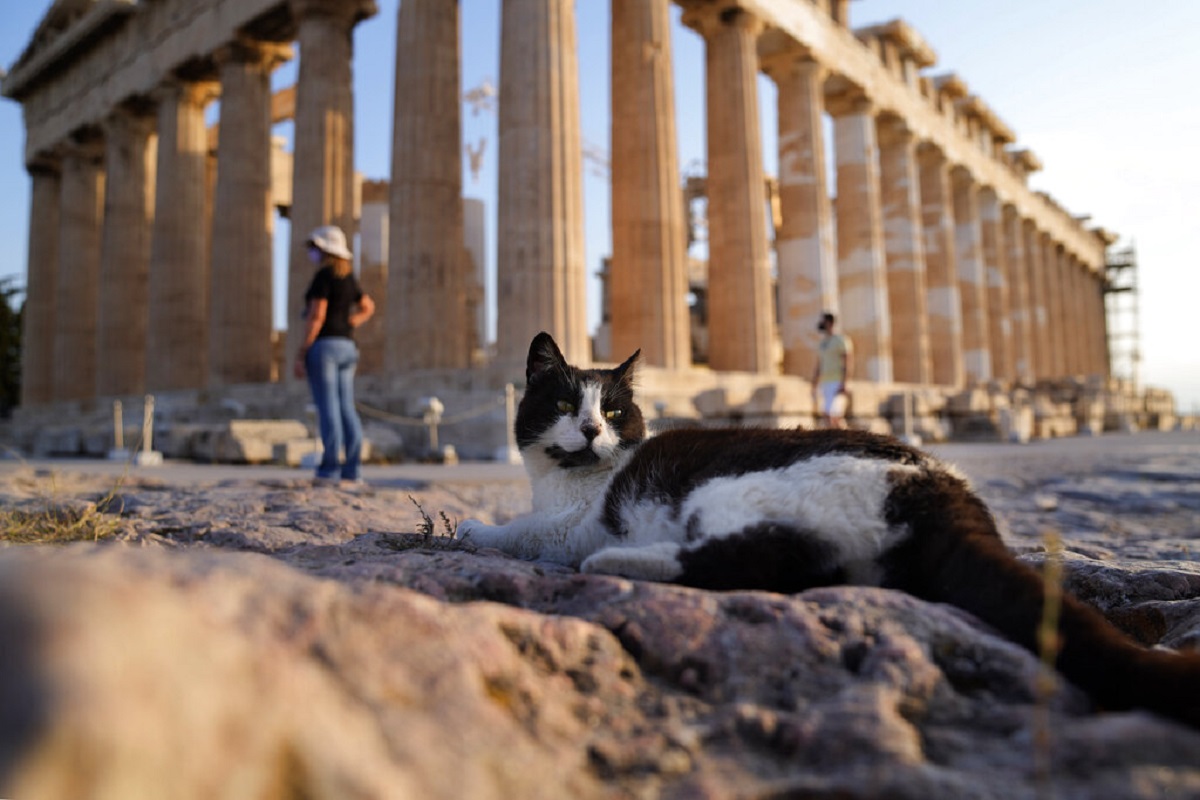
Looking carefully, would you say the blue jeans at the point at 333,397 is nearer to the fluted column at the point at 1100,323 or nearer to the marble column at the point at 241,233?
the marble column at the point at 241,233

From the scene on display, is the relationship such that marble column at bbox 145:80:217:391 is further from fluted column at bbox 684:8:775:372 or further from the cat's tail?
the cat's tail

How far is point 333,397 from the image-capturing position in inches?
233

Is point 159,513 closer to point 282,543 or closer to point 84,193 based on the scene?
point 282,543

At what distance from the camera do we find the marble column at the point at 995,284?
2773cm

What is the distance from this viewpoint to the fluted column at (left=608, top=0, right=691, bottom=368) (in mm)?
13000

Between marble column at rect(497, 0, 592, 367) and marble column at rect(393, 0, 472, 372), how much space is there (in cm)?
177

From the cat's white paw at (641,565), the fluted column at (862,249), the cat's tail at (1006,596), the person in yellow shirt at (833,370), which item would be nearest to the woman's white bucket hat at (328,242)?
the cat's white paw at (641,565)

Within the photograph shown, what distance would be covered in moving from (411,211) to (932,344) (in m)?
17.6

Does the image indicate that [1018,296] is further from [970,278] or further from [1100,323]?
[1100,323]

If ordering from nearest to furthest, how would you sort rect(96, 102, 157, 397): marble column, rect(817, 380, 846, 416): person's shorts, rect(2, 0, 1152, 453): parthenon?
rect(817, 380, 846, 416): person's shorts
rect(2, 0, 1152, 453): parthenon
rect(96, 102, 157, 397): marble column

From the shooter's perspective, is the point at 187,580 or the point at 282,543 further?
the point at 282,543

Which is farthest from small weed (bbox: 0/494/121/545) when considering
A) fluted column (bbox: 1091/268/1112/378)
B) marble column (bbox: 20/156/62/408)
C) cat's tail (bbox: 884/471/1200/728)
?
fluted column (bbox: 1091/268/1112/378)

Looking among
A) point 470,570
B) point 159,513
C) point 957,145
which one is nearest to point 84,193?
point 159,513

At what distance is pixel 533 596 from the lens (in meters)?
1.49
